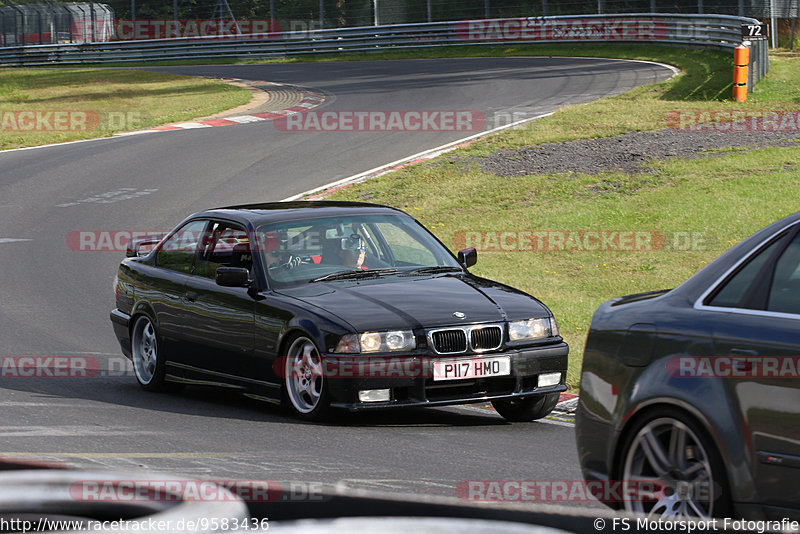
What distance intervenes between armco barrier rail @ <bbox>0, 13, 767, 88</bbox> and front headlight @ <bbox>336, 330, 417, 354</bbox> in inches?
833

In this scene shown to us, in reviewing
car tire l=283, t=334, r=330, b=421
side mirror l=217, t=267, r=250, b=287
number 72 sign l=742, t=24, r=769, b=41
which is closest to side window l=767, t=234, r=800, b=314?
car tire l=283, t=334, r=330, b=421

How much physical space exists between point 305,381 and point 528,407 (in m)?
1.59

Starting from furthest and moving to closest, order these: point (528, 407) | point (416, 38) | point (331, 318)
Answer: point (416, 38) < point (528, 407) < point (331, 318)

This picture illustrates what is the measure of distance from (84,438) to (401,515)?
4.86 metres

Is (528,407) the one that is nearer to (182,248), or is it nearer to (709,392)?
(182,248)

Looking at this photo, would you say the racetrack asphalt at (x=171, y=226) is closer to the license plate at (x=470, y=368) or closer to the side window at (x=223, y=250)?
the license plate at (x=470, y=368)

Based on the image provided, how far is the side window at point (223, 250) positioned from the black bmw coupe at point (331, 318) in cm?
1

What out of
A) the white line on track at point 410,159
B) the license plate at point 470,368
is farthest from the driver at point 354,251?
the white line on track at point 410,159

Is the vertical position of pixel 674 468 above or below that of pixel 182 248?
below

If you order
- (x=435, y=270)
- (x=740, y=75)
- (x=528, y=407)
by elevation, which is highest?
(x=740, y=75)

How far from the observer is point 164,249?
1004 cm

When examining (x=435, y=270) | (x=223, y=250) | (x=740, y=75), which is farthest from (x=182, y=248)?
(x=740, y=75)

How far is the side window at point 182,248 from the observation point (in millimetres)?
9609

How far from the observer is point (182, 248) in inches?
384
